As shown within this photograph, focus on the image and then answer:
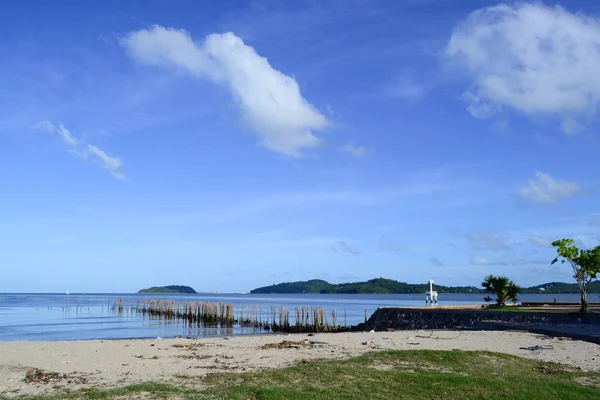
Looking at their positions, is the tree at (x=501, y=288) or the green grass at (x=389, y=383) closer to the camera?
the green grass at (x=389, y=383)

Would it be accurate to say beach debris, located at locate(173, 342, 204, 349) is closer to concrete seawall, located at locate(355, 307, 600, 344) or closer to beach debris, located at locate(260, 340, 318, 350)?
beach debris, located at locate(260, 340, 318, 350)

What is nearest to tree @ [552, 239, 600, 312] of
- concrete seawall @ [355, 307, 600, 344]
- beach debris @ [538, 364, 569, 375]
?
concrete seawall @ [355, 307, 600, 344]

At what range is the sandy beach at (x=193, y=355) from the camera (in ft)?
39.8

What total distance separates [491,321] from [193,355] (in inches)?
801

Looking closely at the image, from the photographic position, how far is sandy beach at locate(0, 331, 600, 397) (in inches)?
478

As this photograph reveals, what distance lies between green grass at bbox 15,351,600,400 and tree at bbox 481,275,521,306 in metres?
27.0

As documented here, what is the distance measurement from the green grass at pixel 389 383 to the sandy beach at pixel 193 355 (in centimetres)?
112

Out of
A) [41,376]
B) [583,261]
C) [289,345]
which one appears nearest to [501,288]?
[583,261]

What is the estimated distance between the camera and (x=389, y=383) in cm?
1116

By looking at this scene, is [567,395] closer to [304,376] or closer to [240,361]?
[304,376]

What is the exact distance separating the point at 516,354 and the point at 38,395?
13636 mm

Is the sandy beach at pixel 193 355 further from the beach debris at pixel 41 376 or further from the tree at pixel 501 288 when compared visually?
the tree at pixel 501 288

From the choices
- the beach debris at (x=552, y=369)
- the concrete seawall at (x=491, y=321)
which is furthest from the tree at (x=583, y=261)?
the beach debris at (x=552, y=369)

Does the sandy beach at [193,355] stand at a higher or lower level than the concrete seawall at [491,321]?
higher
